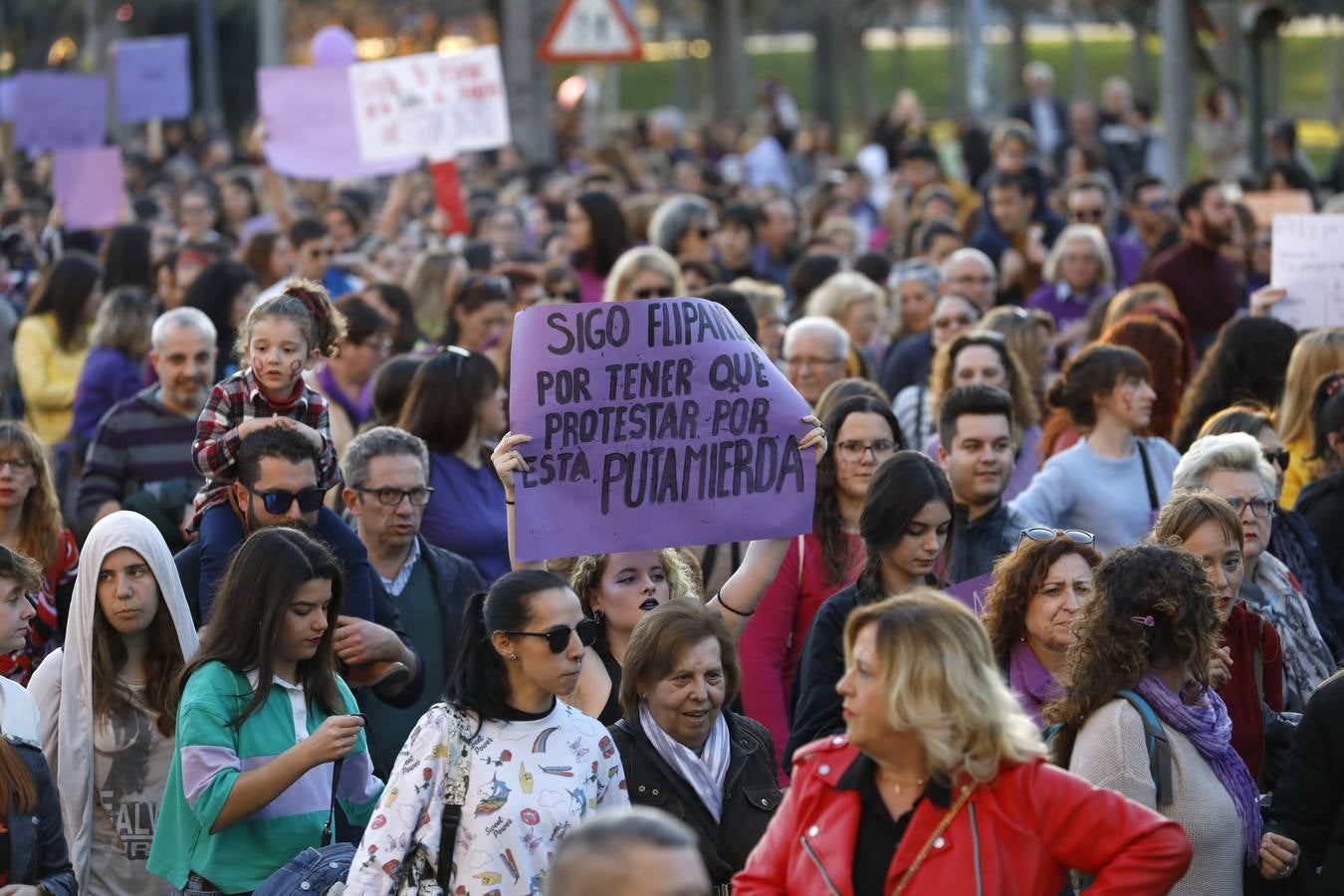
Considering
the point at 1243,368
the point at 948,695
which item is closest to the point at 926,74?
the point at 1243,368

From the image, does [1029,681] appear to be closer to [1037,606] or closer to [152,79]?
[1037,606]

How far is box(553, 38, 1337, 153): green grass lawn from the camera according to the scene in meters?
56.1

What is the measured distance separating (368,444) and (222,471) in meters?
0.49

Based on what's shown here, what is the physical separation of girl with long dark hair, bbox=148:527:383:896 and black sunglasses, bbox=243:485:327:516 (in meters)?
0.72

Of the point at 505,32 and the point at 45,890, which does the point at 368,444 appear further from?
the point at 505,32

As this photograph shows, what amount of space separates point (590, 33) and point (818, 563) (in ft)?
39.5

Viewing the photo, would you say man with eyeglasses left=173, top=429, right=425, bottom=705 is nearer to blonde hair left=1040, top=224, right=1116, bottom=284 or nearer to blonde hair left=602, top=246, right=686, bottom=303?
blonde hair left=602, top=246, right=686, bottom=303

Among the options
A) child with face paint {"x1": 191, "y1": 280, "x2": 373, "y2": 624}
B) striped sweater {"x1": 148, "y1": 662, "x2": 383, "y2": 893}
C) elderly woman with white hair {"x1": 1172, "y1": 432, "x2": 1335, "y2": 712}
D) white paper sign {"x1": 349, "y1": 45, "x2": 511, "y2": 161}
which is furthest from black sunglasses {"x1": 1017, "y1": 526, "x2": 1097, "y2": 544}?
white paper sign {"x1": 349, "y1": 45, "x2": 511, "y2": 161}

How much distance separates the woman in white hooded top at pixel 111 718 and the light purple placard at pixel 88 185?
1030 centimetres

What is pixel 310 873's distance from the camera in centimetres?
520

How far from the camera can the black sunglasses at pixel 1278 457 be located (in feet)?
24.5

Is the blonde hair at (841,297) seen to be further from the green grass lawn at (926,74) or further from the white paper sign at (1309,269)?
the green grass lawn at (926,74)

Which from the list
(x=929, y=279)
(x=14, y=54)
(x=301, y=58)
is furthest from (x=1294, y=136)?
(x=301, y=58)

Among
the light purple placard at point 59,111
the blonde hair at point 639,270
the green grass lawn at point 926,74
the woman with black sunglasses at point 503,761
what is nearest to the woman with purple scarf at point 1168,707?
the woman with black sunglasses at point 503,761
